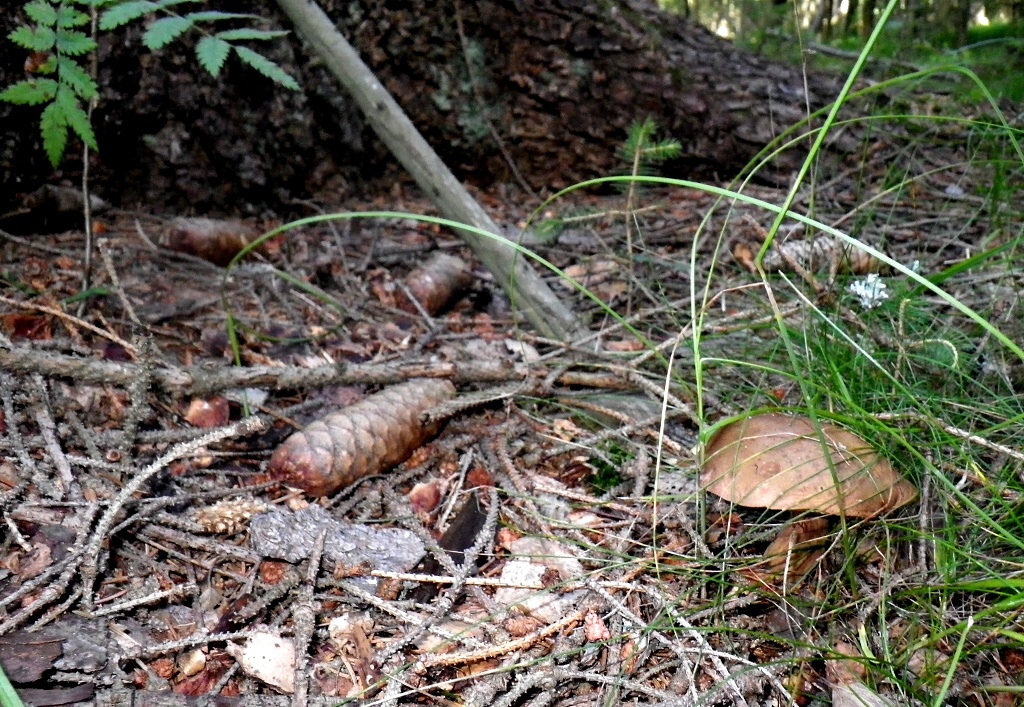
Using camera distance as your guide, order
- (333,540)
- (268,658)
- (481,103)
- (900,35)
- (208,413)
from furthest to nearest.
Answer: (900,35), (481,103), (208,413), (333,540), (268,658)

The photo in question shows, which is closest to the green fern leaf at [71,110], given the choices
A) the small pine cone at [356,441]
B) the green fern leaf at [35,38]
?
the green fern leaf at [35,38]

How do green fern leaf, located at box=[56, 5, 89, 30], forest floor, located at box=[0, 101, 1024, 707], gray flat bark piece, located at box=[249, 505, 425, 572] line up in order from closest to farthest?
1. forest floor, located at box=[0, 101, 1024, 707]
2. gray flat bark piece, located at box=[249, 505, 425, 572]
3. green fern leaf, located at box=[56, 5, 89, 30]

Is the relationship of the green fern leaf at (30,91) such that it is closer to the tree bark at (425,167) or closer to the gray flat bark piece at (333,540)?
the tree bark at (425,167)

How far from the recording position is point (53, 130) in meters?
1.66

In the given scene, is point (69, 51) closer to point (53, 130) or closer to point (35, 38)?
point (35, 38)

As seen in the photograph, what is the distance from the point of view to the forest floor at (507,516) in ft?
3.71

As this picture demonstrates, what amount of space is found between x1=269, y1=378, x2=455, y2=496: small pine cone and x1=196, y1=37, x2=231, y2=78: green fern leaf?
894 mm

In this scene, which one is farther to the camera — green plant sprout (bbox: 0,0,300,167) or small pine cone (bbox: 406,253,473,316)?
small pine cone (bbox: 406,253,473,316)

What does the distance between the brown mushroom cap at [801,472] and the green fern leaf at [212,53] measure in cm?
147

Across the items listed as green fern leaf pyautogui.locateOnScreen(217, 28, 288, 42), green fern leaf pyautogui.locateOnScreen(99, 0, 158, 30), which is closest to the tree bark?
green fern leaf pyautogui.locateOnScreen(217, 28, 288, 42)

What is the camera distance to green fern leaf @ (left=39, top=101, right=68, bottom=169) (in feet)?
5.37

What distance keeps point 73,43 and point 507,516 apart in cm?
157

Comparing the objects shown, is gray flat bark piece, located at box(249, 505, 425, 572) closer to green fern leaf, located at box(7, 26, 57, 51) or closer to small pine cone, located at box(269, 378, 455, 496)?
small pine cone, located at box(269, 378, 455, 496)

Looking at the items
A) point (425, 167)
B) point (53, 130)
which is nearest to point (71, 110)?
point (53, 130)
